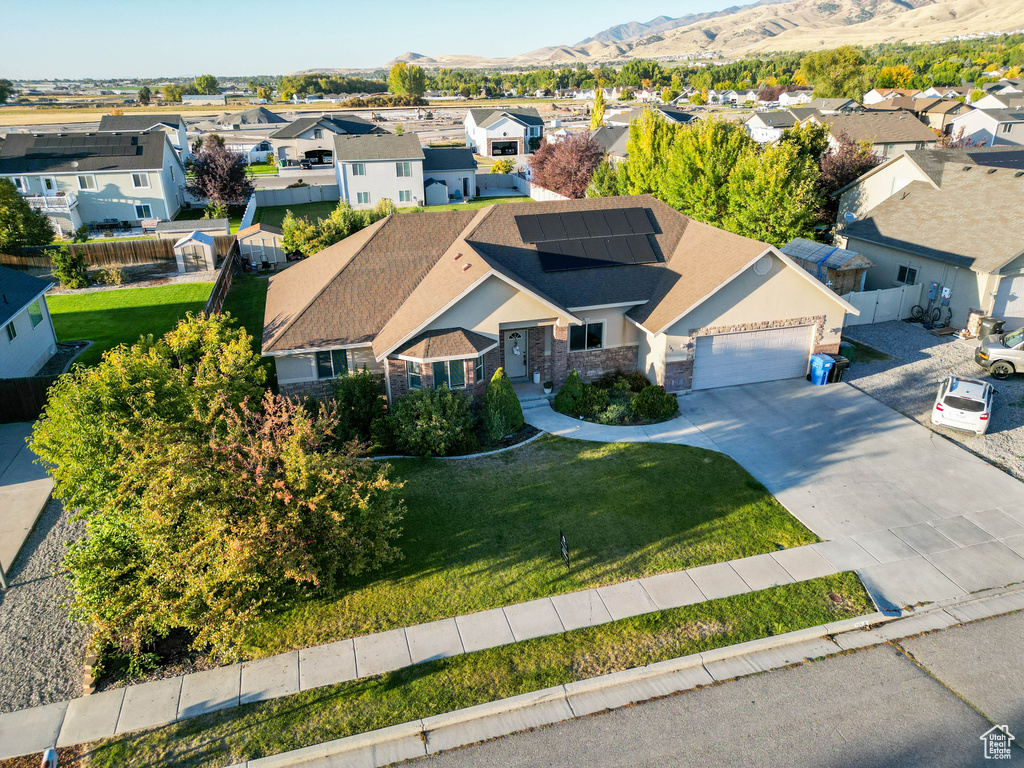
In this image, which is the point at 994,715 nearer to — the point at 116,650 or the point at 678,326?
the point at 678,326

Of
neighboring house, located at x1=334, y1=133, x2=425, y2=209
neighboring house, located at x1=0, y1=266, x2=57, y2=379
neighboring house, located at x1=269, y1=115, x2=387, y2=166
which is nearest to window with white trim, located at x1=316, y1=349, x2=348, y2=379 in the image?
neighboring house, located at x1=0, y1=266, x2=57, y2=379

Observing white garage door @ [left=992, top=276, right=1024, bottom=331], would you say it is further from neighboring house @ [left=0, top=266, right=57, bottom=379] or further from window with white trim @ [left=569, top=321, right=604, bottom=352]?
neighboring house @ [left=0, top=266, right=57, bottom=379]

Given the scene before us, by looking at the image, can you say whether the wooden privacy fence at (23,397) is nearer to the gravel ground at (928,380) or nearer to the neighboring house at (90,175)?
the gravel ground at (928,380)

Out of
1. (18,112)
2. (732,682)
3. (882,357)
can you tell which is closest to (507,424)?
(732,682)

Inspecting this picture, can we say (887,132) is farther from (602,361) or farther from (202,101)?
(202,101)

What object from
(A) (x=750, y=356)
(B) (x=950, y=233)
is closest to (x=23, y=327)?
(A) (x=750, y=356)

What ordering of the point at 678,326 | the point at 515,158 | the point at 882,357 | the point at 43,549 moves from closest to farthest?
the point at 43,549, the point at 678,326, the point at 882,357, the point at 515,158
